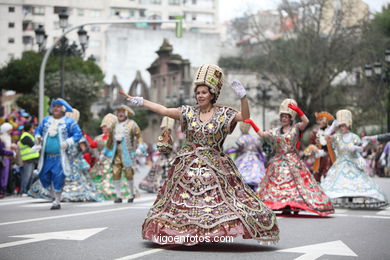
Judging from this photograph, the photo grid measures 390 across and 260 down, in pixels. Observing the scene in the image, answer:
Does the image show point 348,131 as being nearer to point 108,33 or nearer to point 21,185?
point 21,185

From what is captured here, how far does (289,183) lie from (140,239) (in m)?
4.44

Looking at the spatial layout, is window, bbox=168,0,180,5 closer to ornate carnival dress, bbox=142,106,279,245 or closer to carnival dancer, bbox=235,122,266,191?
carnival dancer, bbox=235,122,266,191

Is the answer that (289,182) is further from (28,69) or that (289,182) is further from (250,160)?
(28,69)

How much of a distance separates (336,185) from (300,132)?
80.8 inches

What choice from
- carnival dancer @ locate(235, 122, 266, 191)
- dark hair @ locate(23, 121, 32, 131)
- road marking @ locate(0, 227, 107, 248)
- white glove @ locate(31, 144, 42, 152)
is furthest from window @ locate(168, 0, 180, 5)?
road marking @ locate(0, 227, 107, 248)

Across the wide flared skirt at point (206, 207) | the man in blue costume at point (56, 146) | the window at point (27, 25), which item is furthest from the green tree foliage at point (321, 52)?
the wide flared skirt at point (206, 207)

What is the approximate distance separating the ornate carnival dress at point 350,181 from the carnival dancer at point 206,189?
6393mm

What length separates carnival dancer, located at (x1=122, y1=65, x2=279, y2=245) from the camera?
8047 millimetres

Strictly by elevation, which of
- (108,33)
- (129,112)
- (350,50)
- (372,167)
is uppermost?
(108,33)

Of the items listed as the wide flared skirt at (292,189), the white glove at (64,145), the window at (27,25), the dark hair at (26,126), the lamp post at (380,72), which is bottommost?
the wide flared skirt at (292,189)

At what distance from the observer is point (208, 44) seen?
261 feet

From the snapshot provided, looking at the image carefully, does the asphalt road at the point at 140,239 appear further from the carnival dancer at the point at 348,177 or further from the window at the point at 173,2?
the window at the point at 173,2

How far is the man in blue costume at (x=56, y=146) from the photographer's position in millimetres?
14102

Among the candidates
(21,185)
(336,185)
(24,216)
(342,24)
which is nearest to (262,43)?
(342,24)
